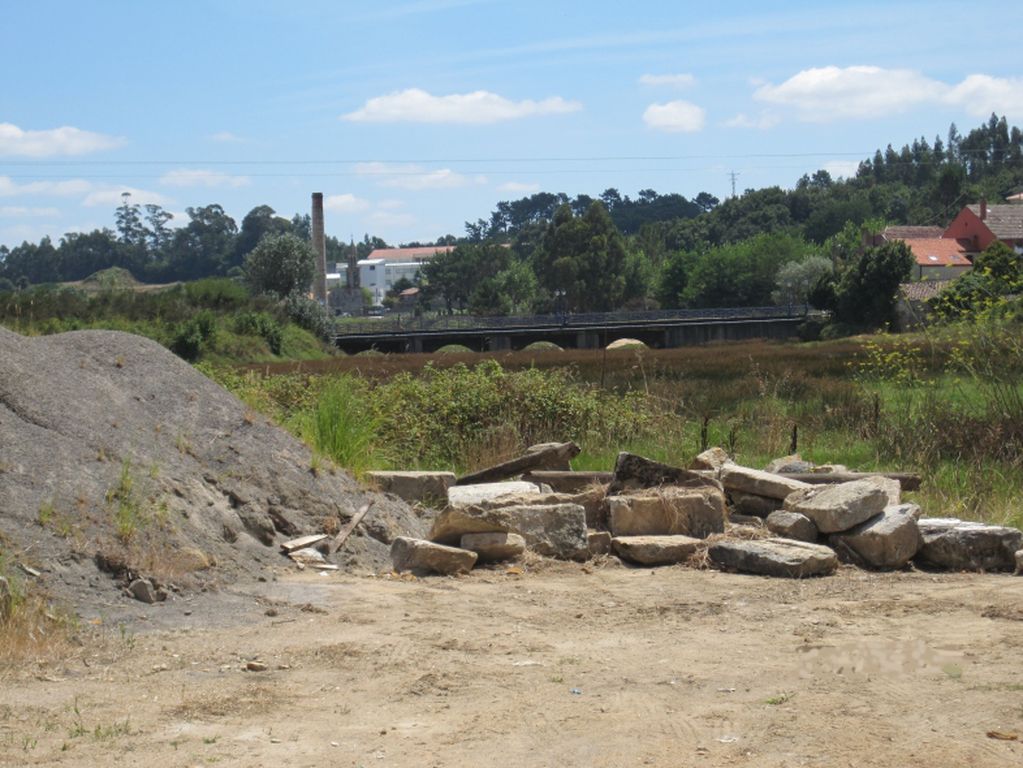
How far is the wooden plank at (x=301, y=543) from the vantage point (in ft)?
30.8

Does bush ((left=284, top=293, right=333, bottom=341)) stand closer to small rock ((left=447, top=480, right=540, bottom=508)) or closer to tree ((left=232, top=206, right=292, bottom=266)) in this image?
small rock ((left=447, top=480, right=540, bottom=508))

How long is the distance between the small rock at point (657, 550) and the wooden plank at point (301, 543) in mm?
2361

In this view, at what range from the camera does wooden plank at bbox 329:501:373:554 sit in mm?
9617

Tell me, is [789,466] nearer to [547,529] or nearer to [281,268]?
[547,529]

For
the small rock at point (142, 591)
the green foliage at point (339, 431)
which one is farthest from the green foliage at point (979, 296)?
the small rock at point (142, 591)

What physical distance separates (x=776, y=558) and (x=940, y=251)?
319 ft

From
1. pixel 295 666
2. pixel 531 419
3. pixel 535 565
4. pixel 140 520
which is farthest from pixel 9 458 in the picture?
pixel 531 419

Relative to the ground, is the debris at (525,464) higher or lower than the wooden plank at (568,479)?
higher

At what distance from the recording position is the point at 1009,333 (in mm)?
14492

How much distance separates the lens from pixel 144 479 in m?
8.91

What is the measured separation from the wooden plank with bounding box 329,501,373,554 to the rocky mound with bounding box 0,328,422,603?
2.8 inches

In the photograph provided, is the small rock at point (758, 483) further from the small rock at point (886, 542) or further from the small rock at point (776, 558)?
the small rock at point (776, 558)

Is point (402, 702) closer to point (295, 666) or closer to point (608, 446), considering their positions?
point (295, 666)

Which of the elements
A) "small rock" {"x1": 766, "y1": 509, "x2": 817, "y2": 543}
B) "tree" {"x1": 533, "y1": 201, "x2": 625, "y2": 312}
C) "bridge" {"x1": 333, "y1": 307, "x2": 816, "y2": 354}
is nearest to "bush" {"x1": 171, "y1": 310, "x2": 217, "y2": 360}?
"bridge" {"x1": 333, "y1": 307, "x2": 816, "y2": 354}
